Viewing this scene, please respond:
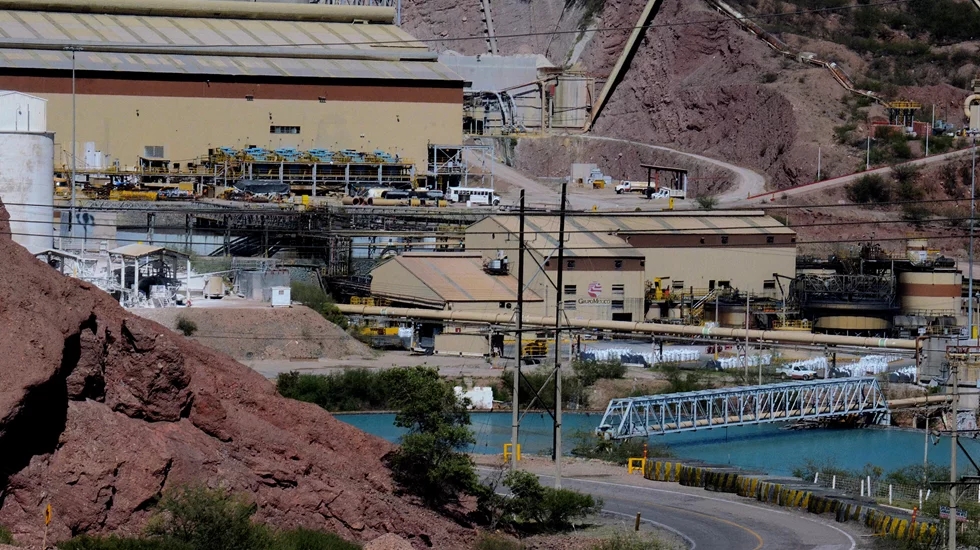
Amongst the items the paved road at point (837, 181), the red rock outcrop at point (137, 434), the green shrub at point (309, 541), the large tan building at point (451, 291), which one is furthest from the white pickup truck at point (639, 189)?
the green shrub at point (309, 541)

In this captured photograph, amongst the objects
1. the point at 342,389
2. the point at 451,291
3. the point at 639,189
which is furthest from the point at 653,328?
the point at 639,189

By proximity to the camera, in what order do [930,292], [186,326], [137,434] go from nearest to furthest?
[137,434]
[186,326]
[930,292]

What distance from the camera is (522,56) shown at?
81688mm

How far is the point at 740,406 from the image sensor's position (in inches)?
1484

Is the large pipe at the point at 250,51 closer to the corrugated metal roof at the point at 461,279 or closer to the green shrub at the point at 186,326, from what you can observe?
the corrugated metal roof at the point at 461,279

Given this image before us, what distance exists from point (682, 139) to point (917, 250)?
2356 cm

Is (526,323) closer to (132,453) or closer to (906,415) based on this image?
(906,415)

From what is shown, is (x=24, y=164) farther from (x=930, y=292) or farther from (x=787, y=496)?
(x=930, y=292)

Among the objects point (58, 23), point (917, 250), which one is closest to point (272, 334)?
point (917, 250)

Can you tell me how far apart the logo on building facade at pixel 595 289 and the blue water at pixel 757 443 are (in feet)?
32.0

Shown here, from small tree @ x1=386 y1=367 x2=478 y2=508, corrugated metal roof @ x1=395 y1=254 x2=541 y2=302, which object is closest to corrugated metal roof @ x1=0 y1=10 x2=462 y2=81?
corrugated metal roof @ x1=395 y1=254 x2=541 y2=302

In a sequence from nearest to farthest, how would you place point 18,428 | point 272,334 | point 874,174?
point 18,428 → point 272,334 → point 874,174

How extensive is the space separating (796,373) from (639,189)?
24.3 m

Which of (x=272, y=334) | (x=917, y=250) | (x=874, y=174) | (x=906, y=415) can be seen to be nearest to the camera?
(x=906, y=415)
